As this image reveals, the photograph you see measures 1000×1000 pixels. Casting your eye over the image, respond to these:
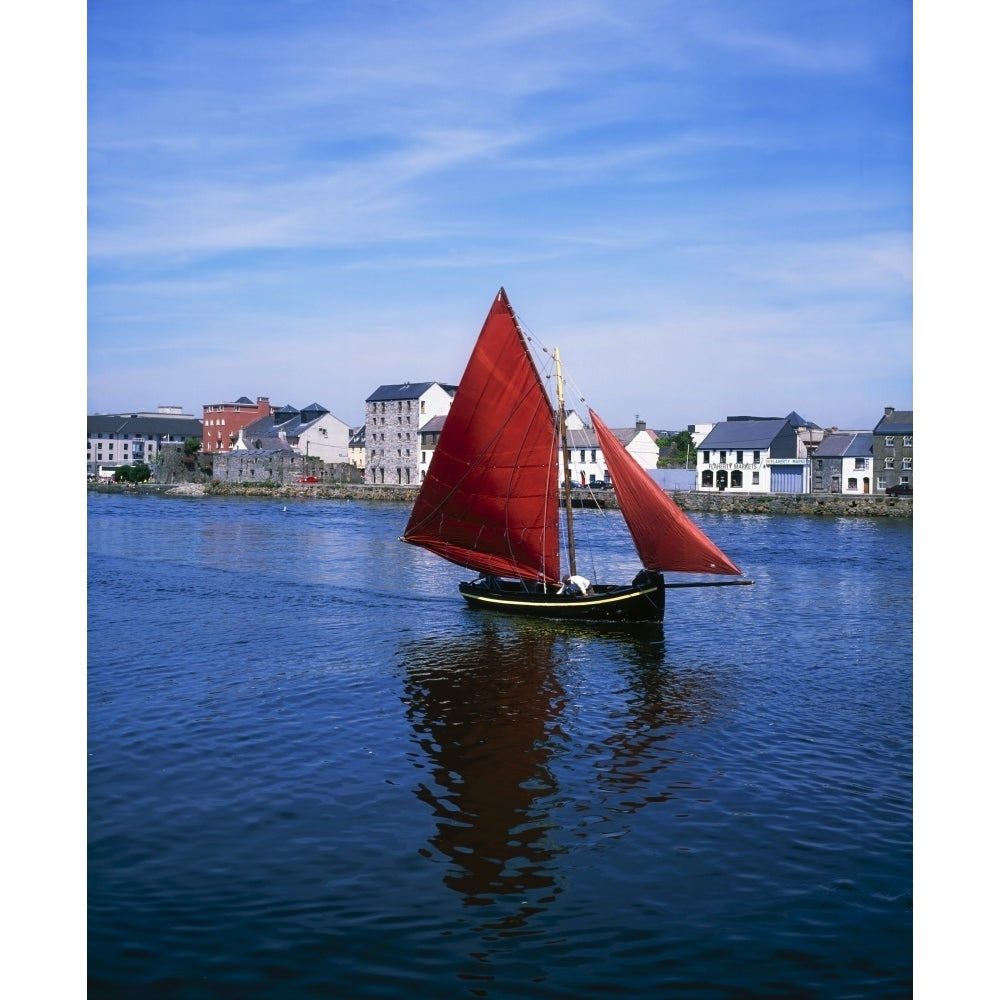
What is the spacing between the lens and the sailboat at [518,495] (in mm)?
34250

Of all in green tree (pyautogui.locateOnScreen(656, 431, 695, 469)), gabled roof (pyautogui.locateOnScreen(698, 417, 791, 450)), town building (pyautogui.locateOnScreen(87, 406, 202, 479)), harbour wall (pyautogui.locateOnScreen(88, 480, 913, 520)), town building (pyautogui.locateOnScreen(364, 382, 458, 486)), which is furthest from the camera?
town building (pyautogui.locateOnScreen(87, 406, 202, 479))

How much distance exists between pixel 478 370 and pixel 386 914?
25.6m

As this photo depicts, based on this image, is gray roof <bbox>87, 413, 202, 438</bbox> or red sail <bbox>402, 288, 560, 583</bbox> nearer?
red sail <bbox>402, 288, 560, 583</bbox>

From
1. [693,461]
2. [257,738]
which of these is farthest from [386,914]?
[693,461]

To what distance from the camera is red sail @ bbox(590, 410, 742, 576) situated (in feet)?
107

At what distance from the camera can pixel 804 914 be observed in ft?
42.5

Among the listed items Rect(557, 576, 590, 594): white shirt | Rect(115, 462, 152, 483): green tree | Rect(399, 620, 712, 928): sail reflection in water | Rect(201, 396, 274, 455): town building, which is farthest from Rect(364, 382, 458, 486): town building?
Rect(399, 620, 712, 928): sail reflection in water

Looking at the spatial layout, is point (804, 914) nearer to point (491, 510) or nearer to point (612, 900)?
point (612, 900)

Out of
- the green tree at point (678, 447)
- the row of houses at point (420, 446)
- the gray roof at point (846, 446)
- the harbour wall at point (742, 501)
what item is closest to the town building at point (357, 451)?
the row of houses at point (420, 446)

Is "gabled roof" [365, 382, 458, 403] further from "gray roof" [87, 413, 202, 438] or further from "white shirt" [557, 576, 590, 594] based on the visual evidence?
"white shirt" [557, 576, 590, 594]

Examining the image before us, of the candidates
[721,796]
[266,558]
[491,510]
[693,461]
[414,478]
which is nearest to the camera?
[721,796]

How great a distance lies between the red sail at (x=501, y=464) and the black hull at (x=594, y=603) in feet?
4.36

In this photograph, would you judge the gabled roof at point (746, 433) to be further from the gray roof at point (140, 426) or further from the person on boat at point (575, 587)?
the gray roof at point (140, 426)

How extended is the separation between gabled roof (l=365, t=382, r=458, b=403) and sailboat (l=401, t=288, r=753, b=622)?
100589 millimetres
